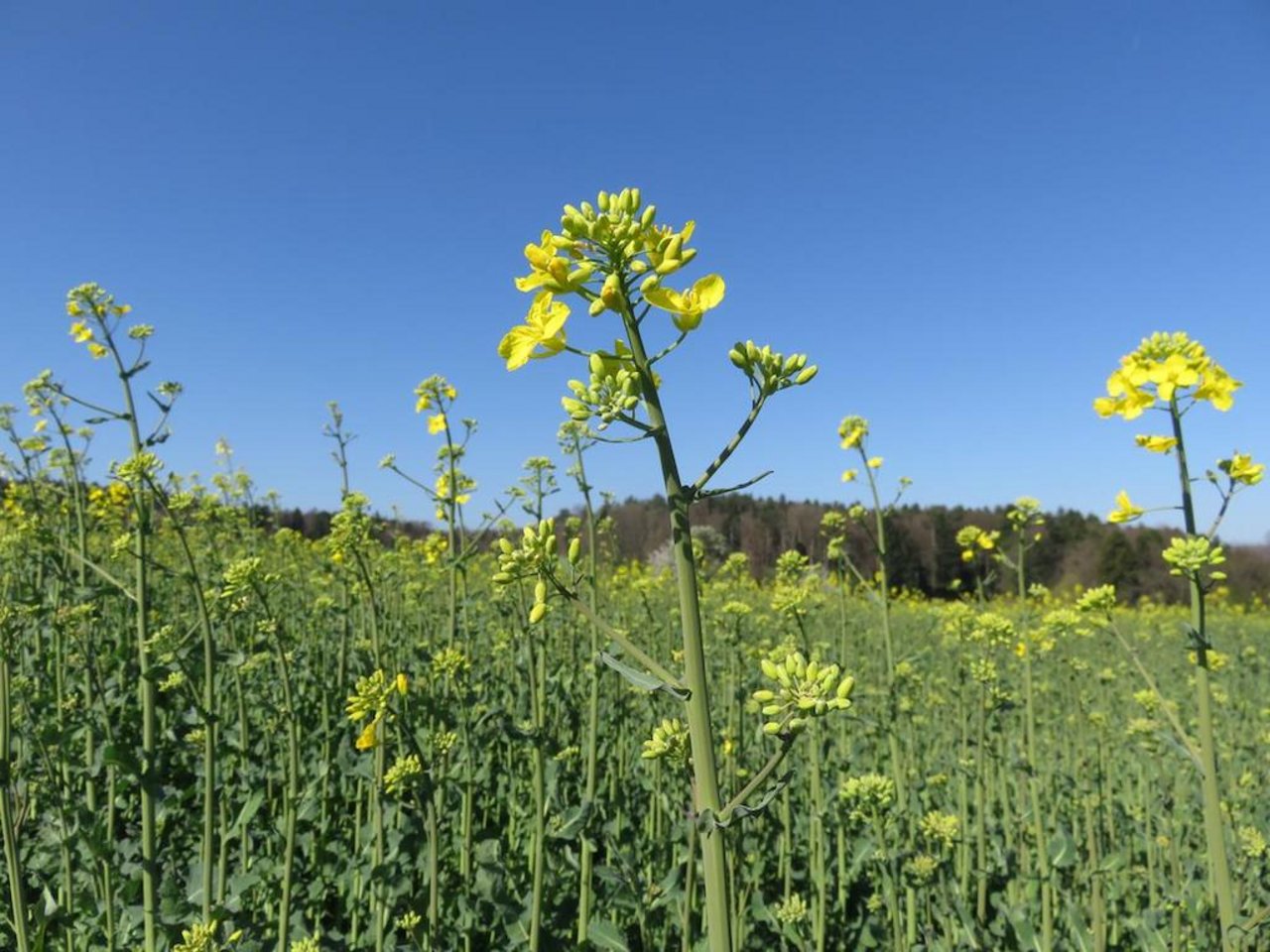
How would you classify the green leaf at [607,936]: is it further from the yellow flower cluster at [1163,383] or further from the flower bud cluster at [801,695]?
the yellow flower cluster at [1163,383]

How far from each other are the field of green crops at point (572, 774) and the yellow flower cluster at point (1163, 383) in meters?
0.01

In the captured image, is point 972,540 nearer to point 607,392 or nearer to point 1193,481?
point 1193,481

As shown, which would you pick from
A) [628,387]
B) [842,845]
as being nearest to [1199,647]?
[842,845]

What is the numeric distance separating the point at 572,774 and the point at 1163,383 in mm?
3687

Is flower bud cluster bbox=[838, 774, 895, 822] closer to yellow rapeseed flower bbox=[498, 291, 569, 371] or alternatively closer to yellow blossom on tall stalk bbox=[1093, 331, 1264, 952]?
yellow blossom on tall stalk bbox=[1093, 331, 1264, 952]

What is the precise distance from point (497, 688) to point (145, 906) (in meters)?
2.89

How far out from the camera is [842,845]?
3.45 m

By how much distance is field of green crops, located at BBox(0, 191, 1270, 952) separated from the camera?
1352 millimetres

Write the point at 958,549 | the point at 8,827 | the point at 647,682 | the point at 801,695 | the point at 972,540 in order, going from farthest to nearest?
the point at 958,549
the point at 972,540
the point at 8,827
the point at 801,695
the point at 647,682

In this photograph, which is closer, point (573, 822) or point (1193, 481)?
point (1193, 481)

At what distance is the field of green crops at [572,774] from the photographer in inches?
53.2

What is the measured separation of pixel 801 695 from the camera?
1.26m

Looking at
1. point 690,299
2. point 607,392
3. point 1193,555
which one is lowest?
point 1193,555

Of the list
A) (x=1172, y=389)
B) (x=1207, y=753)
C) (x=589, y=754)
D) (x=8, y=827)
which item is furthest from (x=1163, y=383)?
(x=8, y=827)
